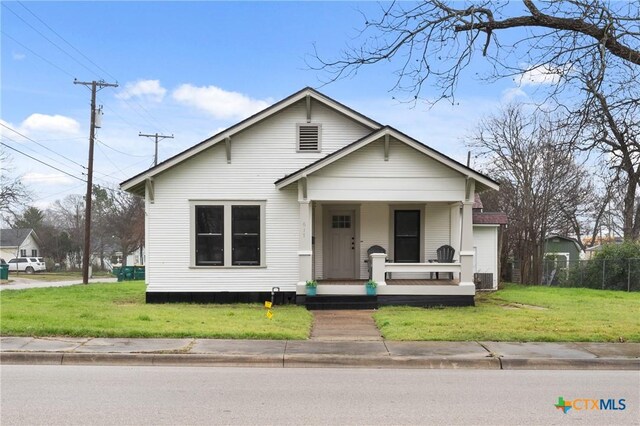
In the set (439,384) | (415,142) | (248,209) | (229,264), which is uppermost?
(415,142)

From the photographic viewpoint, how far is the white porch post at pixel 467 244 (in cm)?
1476

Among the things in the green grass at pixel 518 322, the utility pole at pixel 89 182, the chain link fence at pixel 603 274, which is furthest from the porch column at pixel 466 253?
the utility pole at pixel 89 182

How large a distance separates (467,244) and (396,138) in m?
3.45

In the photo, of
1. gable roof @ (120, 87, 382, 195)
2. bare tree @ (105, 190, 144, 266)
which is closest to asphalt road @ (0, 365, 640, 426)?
gable roof @ (120, 87, 382, 195)

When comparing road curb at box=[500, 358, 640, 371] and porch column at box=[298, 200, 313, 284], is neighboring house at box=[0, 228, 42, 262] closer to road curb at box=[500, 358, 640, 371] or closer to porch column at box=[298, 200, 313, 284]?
porch column at box=[298, 200, 313, 284]

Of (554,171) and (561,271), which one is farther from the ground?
(554,171)

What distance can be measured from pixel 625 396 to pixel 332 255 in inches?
433

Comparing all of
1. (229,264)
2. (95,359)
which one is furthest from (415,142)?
(95,359)

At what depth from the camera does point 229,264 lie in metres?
15.7

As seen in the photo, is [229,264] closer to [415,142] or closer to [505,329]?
[415,142]

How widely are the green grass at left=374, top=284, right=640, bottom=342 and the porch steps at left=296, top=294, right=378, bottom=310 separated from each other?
48cm

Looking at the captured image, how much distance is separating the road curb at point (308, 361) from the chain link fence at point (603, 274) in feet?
58.5

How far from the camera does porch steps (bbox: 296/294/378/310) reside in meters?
14.4

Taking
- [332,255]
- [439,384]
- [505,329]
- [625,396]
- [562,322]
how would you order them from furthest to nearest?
[332,255]
[562,322]
[505,329]
[439,384]
[625,396]
